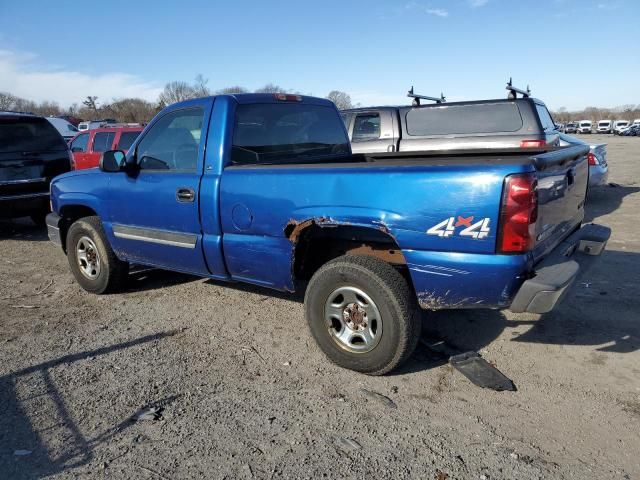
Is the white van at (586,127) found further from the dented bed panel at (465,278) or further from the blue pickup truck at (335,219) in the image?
the dented bed panel at (465,278)

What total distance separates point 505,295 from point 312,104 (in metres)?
2.72

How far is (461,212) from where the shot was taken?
2850 mm

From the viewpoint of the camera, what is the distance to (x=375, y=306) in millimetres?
3307

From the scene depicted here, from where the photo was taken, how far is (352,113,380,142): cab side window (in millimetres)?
9055

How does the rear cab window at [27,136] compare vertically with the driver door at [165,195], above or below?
above

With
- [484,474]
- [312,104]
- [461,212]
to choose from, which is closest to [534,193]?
[461,212]

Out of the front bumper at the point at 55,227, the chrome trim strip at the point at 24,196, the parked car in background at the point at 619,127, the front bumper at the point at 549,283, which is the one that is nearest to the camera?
the front bumper at the point at 549,283

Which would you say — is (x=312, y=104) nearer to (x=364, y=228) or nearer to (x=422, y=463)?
(x=364, y=228)

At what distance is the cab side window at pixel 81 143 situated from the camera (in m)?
12.5

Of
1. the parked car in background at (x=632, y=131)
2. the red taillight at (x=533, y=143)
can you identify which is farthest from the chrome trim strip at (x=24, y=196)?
the parked car in background at (x=632, y=131)

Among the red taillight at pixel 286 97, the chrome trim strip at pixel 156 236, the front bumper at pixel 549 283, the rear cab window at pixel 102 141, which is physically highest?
the red taillight at pixel 286 97

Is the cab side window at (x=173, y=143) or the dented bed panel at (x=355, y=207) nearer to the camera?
the dented bed panel at (x=355, y=207)

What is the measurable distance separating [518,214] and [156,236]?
3.07 meters

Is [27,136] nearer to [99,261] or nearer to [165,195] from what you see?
[99,261]
